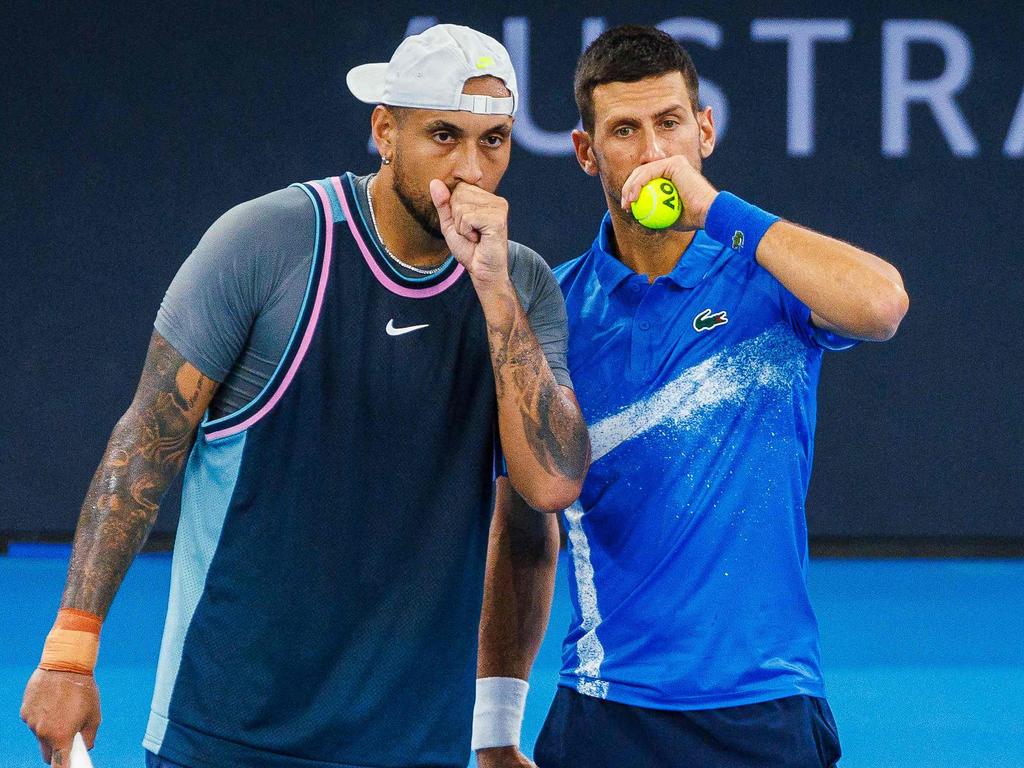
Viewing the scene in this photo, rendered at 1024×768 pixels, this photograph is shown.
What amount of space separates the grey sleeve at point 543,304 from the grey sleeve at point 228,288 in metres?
0.40

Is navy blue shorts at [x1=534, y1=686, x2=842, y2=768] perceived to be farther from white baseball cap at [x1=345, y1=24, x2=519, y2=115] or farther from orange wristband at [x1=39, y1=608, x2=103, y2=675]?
white baseball cap at [x1=345, y1=24, x2=519, y2=115]

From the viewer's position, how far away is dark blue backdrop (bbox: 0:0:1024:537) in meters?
7.33

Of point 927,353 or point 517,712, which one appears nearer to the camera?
point 517,712

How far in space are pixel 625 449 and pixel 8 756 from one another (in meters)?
2.71

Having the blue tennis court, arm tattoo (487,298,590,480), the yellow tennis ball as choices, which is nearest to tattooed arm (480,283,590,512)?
arm tattoo (487,298,590,480)

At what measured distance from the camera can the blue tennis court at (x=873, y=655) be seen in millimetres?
4668

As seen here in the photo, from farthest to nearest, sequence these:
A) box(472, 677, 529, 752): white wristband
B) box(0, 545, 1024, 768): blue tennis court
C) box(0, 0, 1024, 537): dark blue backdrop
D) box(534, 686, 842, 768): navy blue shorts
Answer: box(0, 0, 1024, 537): dark blue backdrop → box(0, 545, 1024, 768): blue tennis court → box(472, 677, 529, 752): white wristband → box(534, 686, 842, 768): navy blue shorts

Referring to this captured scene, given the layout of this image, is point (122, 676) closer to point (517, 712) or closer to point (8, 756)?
point (8, 756)

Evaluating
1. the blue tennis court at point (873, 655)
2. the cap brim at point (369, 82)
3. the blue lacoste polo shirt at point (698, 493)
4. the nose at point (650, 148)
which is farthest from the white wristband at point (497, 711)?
the blue tennis court at point (873, 655)

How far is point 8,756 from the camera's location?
4.47m

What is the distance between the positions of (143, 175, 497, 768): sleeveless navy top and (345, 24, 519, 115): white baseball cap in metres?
0.23

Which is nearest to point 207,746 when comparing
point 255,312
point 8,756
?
point 255,312

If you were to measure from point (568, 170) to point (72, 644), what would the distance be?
5492 mm

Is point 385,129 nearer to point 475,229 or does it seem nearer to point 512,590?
point 475,229
